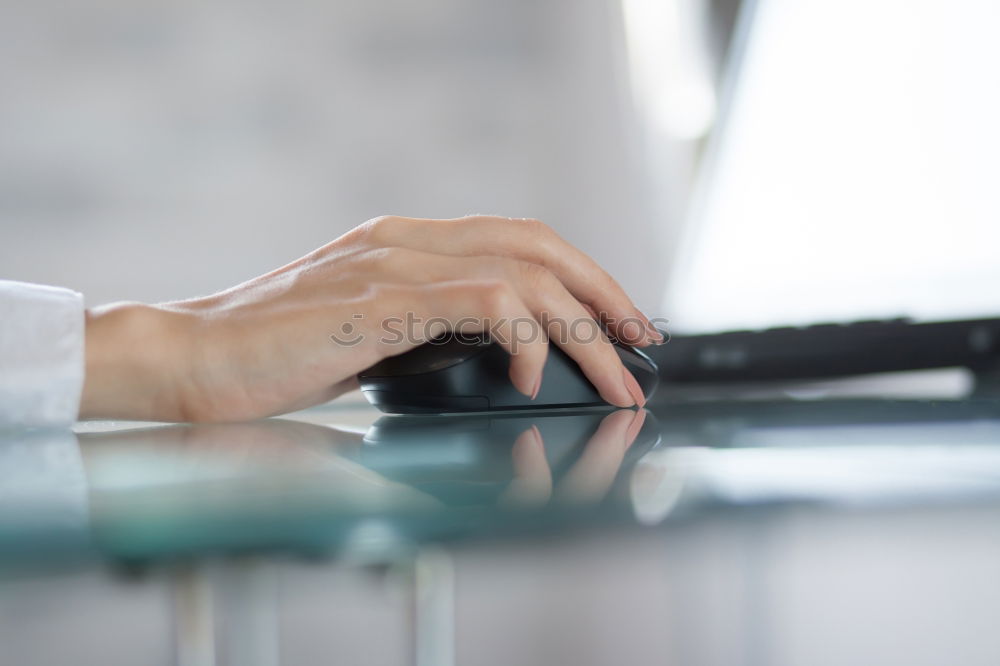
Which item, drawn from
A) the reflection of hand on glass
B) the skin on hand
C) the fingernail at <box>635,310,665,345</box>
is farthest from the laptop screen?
the reflection of hand on glass

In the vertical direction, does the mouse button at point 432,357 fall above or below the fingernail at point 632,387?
above

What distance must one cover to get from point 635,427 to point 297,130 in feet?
10.2

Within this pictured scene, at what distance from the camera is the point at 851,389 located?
83cm

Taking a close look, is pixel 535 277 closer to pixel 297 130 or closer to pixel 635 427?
pixel 635 427

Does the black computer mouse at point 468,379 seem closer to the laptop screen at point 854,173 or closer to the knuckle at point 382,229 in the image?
the knuckle at point 382,229

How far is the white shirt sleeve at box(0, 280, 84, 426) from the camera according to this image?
1.72ft

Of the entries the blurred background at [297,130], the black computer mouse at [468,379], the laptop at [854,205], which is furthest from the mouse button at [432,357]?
the blurred background at [297,130]

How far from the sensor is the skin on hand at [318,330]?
20.5 inches

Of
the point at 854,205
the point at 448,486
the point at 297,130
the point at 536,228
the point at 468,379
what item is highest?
the point at 297,130

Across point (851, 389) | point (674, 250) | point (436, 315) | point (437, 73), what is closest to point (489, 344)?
point (436, 315)

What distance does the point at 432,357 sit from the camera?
1.75 ft

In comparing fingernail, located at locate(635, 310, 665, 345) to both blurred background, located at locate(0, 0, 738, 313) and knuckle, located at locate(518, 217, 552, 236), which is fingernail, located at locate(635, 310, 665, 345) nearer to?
knuckle, located at locate(518, 217, 552, 236)

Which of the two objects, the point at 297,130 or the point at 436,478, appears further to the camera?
the point at 297,130

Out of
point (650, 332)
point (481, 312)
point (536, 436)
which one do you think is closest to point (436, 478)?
point (536, 436)
